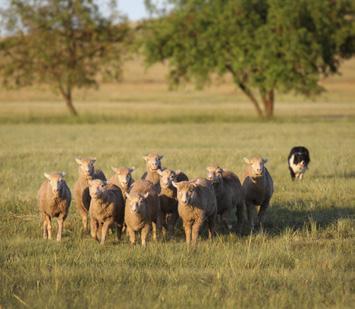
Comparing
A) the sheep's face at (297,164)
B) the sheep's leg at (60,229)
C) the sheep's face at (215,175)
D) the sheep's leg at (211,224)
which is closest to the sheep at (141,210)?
the sheep's leg at (211,224)

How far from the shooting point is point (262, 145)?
96.0 ft

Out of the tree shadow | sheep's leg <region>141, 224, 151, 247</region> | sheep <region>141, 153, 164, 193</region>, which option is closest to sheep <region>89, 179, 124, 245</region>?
sheep's leg <region>141, 224, 151, 247</region>

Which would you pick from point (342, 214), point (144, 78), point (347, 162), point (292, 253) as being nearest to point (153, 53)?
point (347, 162)

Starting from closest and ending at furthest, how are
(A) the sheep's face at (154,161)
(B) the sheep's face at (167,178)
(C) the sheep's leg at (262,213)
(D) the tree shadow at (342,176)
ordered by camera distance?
(B) the sheep's face at (167,178)
(C) the sheep's leg at (262,213)
(A) the sheep's face at (154,161)
(D) the tree shadow at (342,176)

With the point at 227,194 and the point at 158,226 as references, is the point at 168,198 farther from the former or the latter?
the point at 227,194

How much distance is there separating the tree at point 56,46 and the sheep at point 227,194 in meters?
36.1

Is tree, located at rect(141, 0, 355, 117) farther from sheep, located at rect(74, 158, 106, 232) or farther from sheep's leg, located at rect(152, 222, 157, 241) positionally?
sheep's leg, located at rect(152, 222, 157, 241)

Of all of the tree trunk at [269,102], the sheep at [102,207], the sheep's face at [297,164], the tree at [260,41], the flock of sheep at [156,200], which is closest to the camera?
the flock of sheep at [156,200]

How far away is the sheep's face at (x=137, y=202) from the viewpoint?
11.2 m

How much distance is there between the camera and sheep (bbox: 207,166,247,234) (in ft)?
42.0

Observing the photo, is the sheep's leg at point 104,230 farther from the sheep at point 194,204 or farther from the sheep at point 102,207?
the sheep at point 194,204

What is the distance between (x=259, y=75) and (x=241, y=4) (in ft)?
15.1

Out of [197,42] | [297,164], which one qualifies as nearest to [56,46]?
[197,42]

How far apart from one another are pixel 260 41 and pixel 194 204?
35341mm
